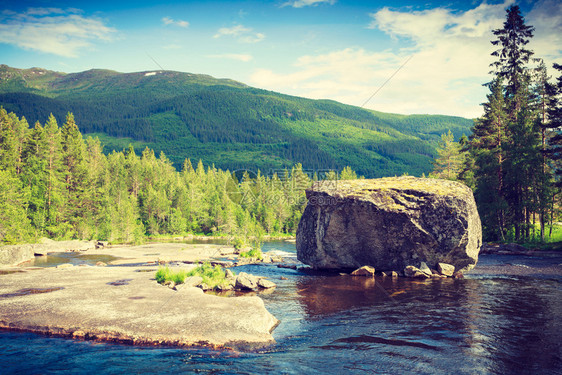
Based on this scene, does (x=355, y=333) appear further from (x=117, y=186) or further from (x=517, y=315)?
(x=117, y=186)

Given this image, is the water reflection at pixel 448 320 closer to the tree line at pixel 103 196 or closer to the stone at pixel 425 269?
the stone at pixel 425 269

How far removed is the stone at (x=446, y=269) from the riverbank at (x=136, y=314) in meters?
17.7

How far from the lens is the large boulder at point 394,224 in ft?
91.3

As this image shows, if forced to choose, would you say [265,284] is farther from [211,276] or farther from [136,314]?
[136,314]

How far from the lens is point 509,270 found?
31359 mm

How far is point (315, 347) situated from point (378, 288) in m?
12.2

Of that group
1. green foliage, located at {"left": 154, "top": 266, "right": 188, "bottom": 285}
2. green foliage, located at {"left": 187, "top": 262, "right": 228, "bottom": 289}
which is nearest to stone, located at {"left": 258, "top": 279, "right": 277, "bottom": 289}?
green foliage, located at {"left": 187, "top": 262, "right": 228, "bottom": 289}

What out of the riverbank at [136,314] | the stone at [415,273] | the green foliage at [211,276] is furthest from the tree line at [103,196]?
the stone at [415,273]

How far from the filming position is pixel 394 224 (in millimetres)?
28547

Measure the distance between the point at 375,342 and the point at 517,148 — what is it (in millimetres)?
43242

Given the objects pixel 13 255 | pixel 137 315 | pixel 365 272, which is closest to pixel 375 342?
pixel 137 315

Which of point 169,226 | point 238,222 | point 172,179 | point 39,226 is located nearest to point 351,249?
point 39,226

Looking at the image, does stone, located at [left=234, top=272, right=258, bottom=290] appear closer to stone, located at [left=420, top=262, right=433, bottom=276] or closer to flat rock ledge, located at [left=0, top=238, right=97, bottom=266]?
stone, located at [left=420, top=262, right=433, bottom=276]

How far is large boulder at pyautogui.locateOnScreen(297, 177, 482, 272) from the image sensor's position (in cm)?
2783
